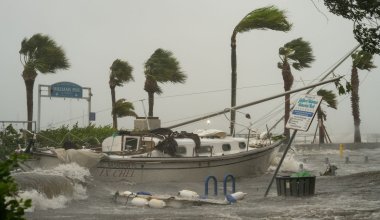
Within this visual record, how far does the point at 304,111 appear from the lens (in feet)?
49.6

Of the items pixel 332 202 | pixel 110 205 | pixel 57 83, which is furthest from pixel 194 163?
pixel 57 83

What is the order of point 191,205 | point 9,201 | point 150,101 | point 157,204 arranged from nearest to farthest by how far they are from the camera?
1. point 9,201
2. point 157,204
3. point 191,205
4. point 150,101

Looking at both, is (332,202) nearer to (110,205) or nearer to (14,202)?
(110,205)

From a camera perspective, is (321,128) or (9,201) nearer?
(9,201)

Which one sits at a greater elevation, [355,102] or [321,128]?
[355,102]

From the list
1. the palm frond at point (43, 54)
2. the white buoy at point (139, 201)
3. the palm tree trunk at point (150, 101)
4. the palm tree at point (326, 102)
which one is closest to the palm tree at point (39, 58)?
the palm frond at point (43, 54)

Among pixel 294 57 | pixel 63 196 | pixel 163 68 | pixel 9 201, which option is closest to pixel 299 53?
pixel 294 57

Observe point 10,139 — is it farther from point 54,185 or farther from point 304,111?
point 304,111

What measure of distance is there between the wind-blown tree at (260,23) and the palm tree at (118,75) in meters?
14.0

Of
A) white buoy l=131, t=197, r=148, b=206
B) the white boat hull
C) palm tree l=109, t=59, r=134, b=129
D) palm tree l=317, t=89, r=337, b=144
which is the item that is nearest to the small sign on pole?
white buoy l=131, t=197, r=148, b=206

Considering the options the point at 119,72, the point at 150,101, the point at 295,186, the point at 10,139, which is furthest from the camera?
the point at 119,72

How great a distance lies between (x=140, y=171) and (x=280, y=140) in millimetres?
11113

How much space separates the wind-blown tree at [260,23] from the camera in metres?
36.5

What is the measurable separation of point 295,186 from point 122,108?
3386cm
